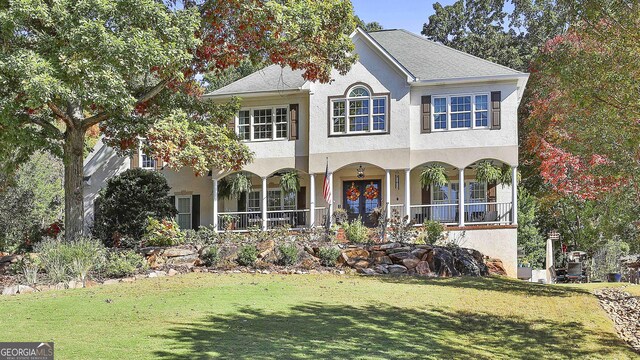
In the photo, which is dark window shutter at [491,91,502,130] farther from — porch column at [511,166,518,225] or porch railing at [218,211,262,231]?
porch railing at [218,211,262,231]

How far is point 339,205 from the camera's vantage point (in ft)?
86.2

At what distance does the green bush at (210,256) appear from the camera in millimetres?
→ 17156

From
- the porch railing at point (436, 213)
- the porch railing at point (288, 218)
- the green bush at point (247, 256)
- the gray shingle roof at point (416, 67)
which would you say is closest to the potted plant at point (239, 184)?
the porch railing at point (288, 218)

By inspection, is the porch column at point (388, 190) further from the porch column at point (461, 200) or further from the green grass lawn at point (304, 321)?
the green grass lawn at point (304, 321)

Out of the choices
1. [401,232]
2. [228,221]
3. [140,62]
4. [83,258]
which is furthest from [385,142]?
[83,258]

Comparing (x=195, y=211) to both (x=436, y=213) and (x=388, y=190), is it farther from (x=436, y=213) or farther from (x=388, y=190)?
(x=436, y=213)

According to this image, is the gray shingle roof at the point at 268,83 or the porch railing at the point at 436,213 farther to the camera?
the gray shingle roof at the point at 268,83

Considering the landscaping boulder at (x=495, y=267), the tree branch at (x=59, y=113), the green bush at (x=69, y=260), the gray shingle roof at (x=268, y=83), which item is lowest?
the landscaping boulder at (x=495, y=267)

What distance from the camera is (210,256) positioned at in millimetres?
17219

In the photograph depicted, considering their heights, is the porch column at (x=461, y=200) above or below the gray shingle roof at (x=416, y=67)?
below

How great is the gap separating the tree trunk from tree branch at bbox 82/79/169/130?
0.78 feet

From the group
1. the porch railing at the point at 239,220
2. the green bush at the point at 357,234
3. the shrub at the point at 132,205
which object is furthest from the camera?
the porch railing at the point at 239,220

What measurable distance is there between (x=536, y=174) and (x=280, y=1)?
1909 cm

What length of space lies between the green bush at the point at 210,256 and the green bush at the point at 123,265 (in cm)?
160
